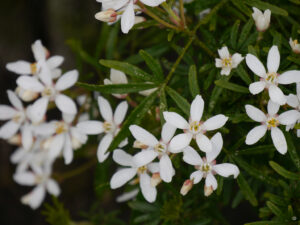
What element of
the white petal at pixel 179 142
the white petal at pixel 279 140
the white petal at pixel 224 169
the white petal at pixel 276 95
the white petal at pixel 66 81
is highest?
the white petal at pixel 276 95

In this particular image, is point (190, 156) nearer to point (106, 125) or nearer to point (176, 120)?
point (176, 120)

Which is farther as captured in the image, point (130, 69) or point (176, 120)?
point (130, 69)

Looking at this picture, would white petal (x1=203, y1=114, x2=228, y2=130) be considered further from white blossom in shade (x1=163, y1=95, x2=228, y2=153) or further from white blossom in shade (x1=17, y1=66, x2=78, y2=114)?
white blossom in shade (x1=17, y1=66, x2=78, y2=114)

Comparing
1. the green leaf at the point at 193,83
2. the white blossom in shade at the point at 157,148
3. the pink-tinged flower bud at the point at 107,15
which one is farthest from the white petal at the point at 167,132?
the pink-tinged flower bud at the point at 107,15

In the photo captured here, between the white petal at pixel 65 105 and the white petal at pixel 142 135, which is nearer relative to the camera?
the white petal at pixel 142 135

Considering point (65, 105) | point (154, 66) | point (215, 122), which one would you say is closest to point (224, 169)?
point (215, 122)

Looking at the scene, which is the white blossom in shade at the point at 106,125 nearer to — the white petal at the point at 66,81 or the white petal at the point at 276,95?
the white petal at the point at 66,81

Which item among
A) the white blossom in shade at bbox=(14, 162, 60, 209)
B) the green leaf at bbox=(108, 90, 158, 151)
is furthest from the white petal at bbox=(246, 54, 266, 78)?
the white blossom in shade at bbox=(14, 162, 60, 209)
